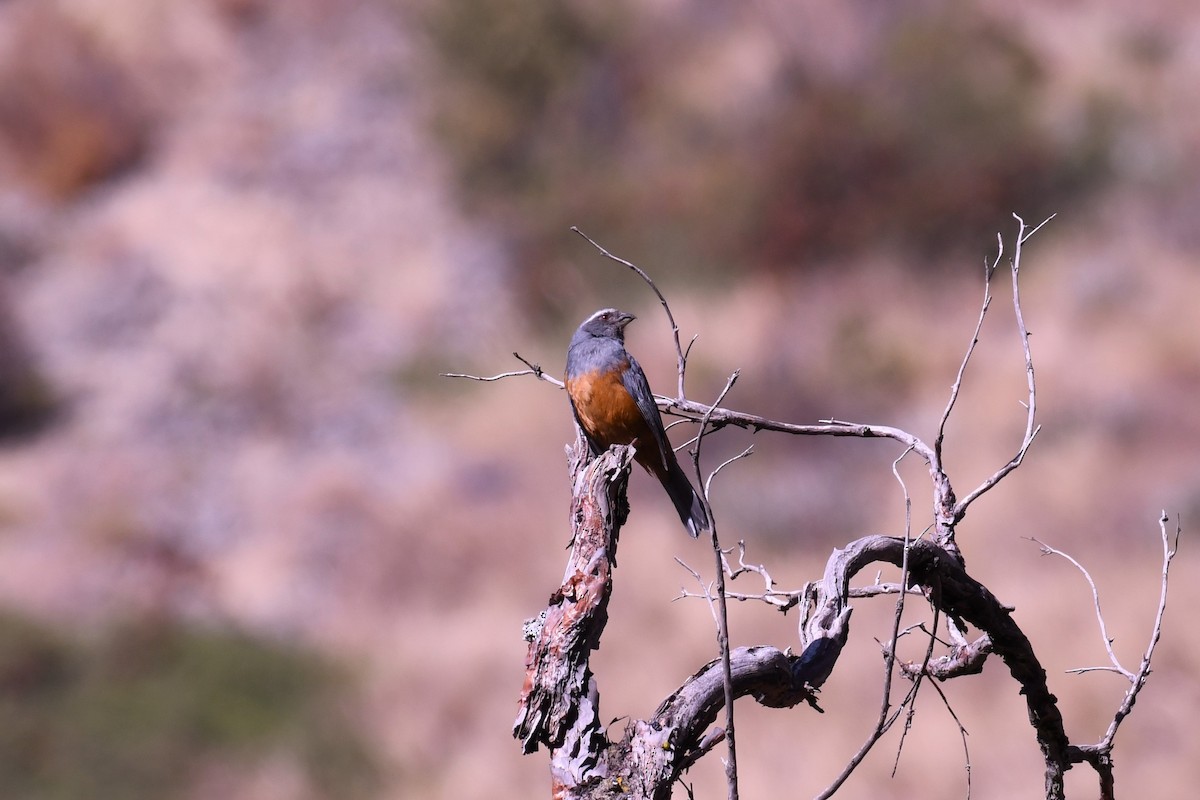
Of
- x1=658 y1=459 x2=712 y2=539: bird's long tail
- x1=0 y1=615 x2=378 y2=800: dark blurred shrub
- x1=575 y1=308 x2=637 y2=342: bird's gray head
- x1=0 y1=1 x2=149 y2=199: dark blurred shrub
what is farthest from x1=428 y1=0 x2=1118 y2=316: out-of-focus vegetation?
x1=658 y1=459 x2=712 y2=539: bird's long tail

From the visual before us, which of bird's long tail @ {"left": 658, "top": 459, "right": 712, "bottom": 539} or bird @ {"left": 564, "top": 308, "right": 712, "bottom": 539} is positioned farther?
bird's long tail @ {"left": 658, "top": 459, "right": 712, "bottom": 539}

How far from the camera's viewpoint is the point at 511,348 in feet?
77.7

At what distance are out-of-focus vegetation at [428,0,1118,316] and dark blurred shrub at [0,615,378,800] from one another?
10.6m

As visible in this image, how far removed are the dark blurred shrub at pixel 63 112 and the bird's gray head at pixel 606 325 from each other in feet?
92.3

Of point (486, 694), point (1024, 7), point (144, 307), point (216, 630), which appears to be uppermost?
point (1024, 7)

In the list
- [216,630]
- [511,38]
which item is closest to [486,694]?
[216,630]

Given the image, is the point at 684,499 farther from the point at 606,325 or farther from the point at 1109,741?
the point at 1109,741

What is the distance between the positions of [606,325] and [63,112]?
100 feet

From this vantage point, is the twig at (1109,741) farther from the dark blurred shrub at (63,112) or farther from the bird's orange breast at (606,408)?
the dark blurred shrub at (63,112)

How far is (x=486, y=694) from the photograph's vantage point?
15.7 meters

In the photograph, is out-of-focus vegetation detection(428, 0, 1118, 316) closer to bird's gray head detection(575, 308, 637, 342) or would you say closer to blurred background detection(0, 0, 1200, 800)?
blurred background detection(0, 0, 1200, 800)

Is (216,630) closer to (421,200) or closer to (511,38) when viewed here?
(421,200)

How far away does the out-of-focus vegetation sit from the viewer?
24.1 metres

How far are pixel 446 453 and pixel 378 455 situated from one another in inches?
57.6
